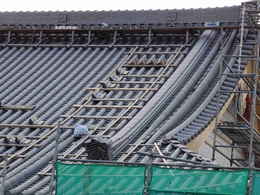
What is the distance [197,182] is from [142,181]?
27.8 inches

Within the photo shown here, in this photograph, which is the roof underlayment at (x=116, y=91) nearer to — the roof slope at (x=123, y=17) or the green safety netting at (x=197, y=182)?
the roof slope at (x=123, y=17)

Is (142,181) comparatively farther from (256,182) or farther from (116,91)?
(116,91)

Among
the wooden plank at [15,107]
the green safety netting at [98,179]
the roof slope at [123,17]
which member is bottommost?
the green safety netting at [98,179]

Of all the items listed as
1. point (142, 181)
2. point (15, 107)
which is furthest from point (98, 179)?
point (15, 107)

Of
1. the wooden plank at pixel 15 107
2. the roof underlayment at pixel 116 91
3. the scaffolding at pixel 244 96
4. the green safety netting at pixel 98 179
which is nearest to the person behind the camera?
the green safety netting at pixel 98 179

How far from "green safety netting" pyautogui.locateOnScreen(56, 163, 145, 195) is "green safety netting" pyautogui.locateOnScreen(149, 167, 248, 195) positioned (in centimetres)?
23

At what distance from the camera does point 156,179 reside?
330 inches

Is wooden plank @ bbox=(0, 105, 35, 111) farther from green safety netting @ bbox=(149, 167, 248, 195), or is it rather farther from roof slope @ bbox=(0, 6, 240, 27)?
green safety netting @ bbox=(149, 167, 248, 195)

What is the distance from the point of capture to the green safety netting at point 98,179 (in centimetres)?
850

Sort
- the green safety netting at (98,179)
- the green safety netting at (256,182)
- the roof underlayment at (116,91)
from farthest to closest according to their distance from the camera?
the roof underlayment at (116,91) → the green safety netting at (98,179) → the green safety netting at (256,182)

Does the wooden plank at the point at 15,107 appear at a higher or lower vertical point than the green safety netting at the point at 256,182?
higher

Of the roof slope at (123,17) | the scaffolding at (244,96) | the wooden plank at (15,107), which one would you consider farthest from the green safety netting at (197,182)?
the roof slope at (123,17)

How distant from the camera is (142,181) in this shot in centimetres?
845

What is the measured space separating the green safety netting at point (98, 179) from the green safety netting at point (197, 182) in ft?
0.75
